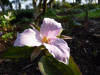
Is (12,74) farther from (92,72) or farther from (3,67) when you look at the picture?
(92,72)

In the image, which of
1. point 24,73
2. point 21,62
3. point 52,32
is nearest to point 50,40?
point 52,32

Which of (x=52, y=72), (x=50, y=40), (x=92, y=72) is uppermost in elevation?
(x=50, y=40)

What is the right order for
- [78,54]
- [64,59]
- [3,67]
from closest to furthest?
[64,59] < [3,67] < [78,54]

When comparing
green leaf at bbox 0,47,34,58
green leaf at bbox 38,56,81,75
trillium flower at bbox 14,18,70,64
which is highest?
trillium flower at bbox 14,18,70,64

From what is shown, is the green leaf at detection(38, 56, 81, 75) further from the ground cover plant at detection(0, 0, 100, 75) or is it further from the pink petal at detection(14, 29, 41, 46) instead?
the pink petal at detection(14, 29, 41, 46)

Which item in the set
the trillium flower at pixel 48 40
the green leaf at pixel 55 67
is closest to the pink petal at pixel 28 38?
the trillium flower at pixel 48 40

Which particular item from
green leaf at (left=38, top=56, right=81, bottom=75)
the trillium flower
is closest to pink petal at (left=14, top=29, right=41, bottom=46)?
the trillium flower

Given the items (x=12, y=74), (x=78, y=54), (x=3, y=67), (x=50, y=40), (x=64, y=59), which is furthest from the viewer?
(x=78, y=54)

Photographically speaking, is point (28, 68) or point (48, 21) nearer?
point (48, 21)
